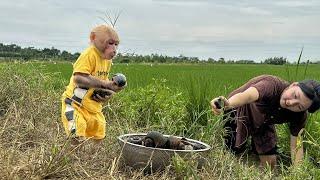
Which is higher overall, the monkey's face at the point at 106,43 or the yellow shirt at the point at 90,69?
the monkey's face at the point at 106,43

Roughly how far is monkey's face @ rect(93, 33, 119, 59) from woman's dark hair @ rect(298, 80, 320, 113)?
134cm

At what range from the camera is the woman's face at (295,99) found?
3871mm

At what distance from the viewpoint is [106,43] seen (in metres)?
3.97

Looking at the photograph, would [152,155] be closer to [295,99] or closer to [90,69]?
[90,69]

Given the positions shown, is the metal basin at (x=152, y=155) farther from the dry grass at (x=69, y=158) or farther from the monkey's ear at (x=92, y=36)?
the monkey's ear at (x=92, y=36)

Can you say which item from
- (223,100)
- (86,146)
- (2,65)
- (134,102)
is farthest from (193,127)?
(2,65)

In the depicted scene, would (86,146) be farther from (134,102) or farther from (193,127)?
(134,102)

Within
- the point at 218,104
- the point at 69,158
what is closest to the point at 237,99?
the point at 218,104

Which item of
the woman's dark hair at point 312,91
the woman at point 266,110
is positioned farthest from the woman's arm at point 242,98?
the woman's dark hair at point 312,91

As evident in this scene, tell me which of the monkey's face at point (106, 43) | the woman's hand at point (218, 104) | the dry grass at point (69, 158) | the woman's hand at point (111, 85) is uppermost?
the monkey's face at point (106, 43)

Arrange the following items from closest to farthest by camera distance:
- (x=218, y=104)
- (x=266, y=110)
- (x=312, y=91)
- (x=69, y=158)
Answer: (x=69, y=158) → (x=218, y=104) → (x=312, y=91) → (x=266, y=110)

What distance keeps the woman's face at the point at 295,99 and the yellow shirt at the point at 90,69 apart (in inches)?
52.0

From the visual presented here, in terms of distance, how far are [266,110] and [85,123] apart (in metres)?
1.41

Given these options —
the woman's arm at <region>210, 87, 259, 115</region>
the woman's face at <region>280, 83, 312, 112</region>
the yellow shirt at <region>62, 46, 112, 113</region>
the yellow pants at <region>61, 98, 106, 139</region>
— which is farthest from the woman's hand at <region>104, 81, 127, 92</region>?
the woman's face at <region>280, 83, 312, 112</region>
